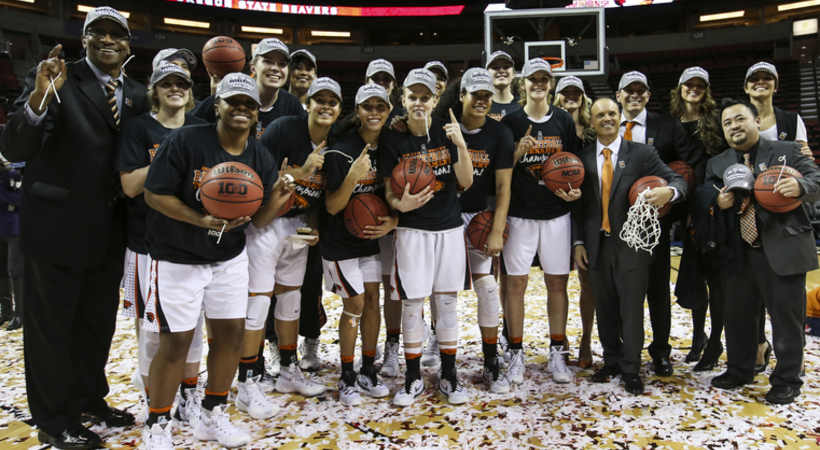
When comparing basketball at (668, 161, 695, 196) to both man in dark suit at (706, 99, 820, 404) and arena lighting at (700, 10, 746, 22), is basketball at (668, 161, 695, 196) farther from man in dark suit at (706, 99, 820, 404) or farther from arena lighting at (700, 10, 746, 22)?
arena lighting at (700, 10, 746, 22)

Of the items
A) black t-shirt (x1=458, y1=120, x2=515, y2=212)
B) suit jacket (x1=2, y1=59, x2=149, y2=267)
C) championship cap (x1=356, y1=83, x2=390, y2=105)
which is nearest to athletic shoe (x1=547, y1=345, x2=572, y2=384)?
black t-shirt (x1=458, y1=120, x2=515, y2=212)

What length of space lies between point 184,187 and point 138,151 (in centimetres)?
39

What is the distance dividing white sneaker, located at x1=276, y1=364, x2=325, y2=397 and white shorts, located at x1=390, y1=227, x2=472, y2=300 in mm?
859

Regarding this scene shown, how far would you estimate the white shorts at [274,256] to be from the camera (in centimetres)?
307

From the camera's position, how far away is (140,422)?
297cm

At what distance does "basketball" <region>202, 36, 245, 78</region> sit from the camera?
3301 millimetres

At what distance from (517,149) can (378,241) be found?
1157 mm

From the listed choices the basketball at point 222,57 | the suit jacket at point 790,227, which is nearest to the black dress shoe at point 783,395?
the suit jacket at point 790,227

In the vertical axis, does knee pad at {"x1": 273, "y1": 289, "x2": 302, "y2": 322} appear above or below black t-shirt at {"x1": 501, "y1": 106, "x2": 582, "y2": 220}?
below

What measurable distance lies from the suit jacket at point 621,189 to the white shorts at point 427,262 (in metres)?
0.95

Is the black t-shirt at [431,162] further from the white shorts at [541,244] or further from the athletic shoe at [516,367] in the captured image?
the athletic shoe at [516,367]

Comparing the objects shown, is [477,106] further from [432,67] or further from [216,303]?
[216,303]

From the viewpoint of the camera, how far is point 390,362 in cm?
370

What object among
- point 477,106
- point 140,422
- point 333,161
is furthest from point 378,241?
point 140,422
